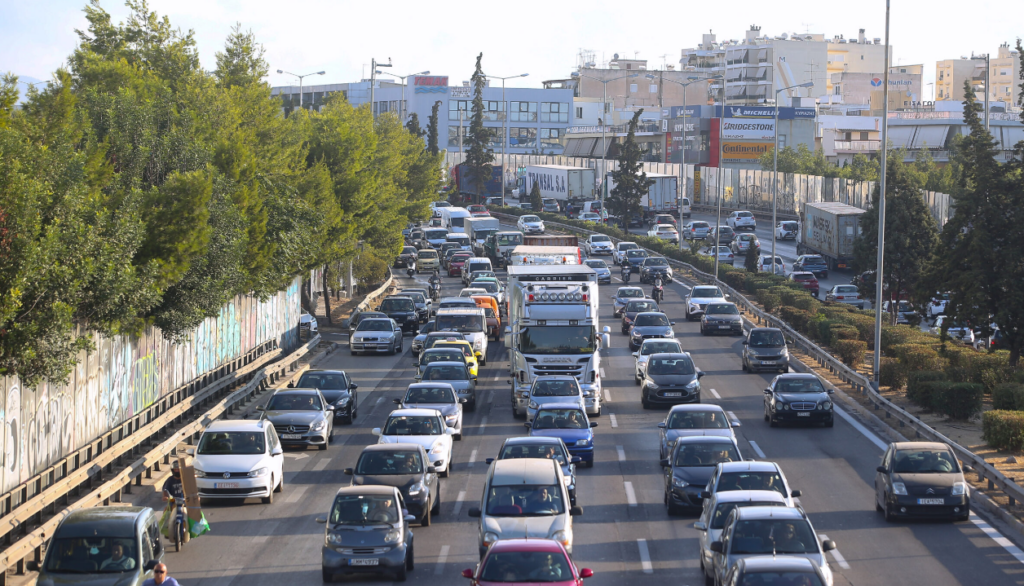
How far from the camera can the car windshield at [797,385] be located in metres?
30.1

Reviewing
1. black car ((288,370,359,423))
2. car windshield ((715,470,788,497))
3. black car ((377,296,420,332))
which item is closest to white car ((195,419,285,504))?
black car ((288,370,359,423))

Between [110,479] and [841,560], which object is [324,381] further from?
[841,560]

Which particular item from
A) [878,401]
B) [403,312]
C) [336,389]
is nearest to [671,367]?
[878,401]

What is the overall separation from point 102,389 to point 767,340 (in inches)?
917

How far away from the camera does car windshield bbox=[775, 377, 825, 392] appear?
1184 inches

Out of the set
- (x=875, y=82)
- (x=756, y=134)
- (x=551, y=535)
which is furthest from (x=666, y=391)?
(x=875, y=82)

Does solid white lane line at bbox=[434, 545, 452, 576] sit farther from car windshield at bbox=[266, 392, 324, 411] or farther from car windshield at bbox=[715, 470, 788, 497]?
car windshield at bbox=[266, 392, 324, 411]

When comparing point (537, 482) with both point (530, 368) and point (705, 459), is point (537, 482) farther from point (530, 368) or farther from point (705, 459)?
point (530, 368)

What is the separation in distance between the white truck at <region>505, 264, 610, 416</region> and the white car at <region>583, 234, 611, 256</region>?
4969 centimetres

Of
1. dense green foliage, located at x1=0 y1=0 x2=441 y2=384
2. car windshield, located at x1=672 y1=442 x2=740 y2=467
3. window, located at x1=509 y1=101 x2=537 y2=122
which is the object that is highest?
window, located at x1=509 y1=101 x2=537 y2=122

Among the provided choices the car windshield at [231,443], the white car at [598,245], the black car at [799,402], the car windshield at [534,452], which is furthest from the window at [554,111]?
the car windshield at [534,452]

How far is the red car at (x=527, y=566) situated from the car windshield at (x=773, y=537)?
2.48m

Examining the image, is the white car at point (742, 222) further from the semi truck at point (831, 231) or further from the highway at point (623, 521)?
the highway at point (623, 521)

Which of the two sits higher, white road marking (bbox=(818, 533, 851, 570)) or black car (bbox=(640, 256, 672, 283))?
black car (bbox=(640, 256, 672, 283))
